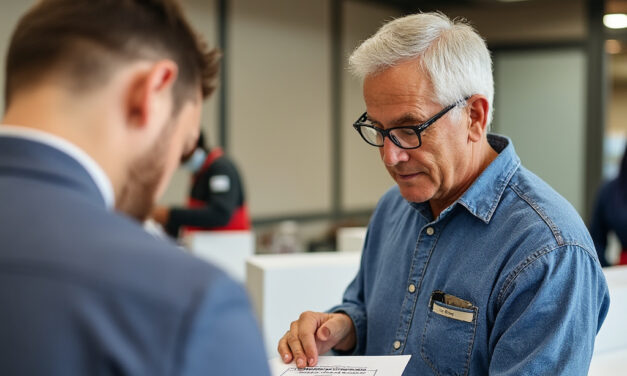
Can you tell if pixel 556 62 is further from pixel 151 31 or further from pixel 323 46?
pixel 151 31

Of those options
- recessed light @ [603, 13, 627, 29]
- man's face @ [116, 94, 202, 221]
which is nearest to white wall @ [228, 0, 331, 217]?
recessed light @ [603, 13, 627, 29]

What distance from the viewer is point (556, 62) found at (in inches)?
286

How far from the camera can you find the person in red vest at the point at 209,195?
3783mm

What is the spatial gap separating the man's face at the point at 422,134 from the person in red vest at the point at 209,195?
8.03ft

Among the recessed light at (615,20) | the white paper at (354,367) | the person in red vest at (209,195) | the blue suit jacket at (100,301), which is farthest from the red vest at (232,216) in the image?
the recessed light at (615,20)

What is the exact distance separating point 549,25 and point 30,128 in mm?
7296

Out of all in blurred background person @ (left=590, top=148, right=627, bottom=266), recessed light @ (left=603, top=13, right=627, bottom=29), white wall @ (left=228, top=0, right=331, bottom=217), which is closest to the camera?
blurred background person @ (left=590, top=148, right=627, bottom=266)

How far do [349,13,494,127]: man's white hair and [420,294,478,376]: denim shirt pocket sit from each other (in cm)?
40

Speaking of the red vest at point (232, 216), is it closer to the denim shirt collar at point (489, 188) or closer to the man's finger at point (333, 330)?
the man's finger at point (333, 330)

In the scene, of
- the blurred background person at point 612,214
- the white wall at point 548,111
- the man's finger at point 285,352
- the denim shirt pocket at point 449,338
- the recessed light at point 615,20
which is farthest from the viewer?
the white wall at point 548,111

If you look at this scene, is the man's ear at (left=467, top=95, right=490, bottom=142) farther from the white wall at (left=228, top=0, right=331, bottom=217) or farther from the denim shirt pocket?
the white wall at (left=228, top=0, right=331, bottom=217)

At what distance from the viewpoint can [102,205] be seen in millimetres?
661

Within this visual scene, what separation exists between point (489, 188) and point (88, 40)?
85 centimetres

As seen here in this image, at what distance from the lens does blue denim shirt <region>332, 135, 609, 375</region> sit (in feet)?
3.75
